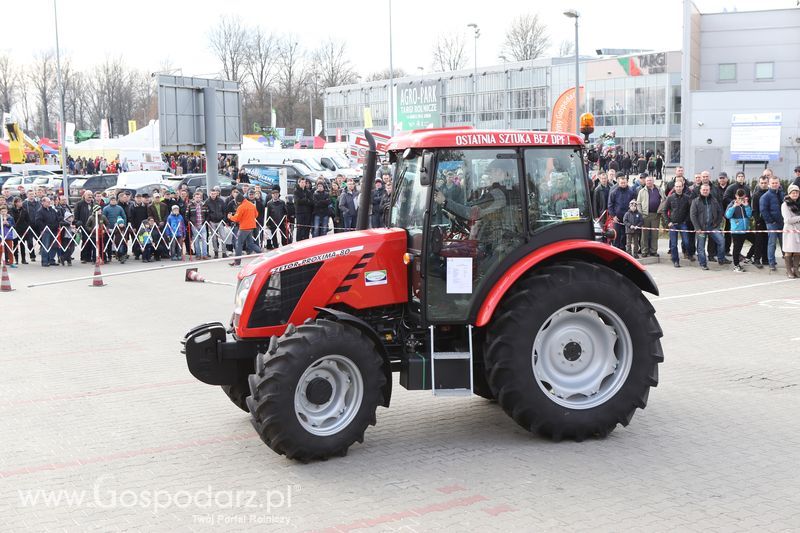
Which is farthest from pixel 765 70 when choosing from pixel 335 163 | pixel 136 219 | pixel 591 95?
pixel 591 95

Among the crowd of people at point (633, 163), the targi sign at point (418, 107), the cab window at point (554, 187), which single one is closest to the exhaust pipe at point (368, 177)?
the cab window at point (554, 187)

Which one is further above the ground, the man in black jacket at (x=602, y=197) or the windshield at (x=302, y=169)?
the windshield at (x=302, y=169)

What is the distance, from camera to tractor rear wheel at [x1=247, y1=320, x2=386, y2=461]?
21.5 ft

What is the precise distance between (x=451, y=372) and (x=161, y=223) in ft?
55.8

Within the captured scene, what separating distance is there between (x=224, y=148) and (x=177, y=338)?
14955 mm

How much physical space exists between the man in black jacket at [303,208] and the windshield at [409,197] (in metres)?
16.1

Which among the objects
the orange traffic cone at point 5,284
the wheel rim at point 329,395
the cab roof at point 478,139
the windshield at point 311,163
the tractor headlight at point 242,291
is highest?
the windshield at point 311,163

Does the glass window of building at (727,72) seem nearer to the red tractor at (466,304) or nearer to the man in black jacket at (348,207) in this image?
the man in black jacket at (348,207)

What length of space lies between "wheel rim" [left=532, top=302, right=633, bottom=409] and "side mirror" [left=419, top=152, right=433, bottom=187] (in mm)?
1506

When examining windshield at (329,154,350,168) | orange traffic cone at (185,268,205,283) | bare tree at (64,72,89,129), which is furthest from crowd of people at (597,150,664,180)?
bare tree at (64,72,89,129)

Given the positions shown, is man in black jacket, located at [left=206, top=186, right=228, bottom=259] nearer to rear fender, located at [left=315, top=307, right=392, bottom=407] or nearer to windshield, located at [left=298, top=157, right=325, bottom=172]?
rear fender, located at [left=315, top=307, right=392, bottom=407]

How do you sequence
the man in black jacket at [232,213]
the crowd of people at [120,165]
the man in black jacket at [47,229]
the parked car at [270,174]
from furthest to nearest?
the crowd of people at [120,165], the parked car at [270,174], the man in black jacket at [232,213], the man in black jacket at [47,229]

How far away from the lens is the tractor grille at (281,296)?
7.06 metres

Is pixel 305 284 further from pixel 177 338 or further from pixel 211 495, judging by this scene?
pixel 177 338
